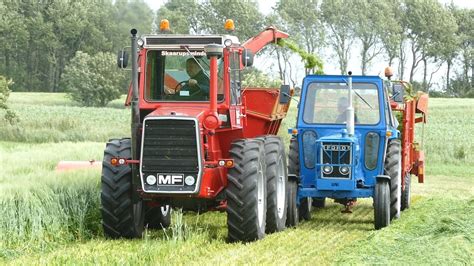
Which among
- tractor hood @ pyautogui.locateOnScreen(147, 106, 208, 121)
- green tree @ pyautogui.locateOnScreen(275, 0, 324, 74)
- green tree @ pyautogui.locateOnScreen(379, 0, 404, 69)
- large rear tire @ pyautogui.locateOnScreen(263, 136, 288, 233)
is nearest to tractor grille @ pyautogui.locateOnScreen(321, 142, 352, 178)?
large rear tire @ pyautogui.locateOnScreen(263, 136, 288, 233)

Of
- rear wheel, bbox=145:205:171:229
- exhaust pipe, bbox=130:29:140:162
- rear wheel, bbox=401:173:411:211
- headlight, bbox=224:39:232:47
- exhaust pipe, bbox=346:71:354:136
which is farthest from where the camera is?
rear wheel, bbox=401:173:411:211

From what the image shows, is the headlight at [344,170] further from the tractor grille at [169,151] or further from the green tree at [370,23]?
the green tree at [370,23]

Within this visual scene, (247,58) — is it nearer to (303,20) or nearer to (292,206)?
(292,206)

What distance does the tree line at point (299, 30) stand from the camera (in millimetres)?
29047

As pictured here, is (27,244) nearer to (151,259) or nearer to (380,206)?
(151,259)

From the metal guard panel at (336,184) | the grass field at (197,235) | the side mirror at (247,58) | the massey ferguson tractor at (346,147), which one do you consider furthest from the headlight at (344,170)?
the side mirror at (247,58)

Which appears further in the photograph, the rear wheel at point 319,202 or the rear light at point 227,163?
the rear wheel at point 319,202

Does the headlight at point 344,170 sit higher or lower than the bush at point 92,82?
lower

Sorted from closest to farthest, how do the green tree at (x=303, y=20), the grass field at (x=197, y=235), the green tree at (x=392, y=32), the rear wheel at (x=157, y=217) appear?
1. the grass field at (x=197, y=235)
2. the rear wheel at (x=157, y=217)
3. the green tree at (x=303, y=20)
4. the green tree at (x=392, y=32)

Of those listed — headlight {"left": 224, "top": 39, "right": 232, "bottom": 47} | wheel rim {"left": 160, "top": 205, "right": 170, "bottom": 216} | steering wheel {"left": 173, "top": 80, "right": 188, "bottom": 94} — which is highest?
headlight {"left": 224, "top": 39, "right": 232, "bottom": 47}

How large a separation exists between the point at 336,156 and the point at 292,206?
0.94m

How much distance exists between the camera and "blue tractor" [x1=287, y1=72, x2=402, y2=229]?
41.8ft

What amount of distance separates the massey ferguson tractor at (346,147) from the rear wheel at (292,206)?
0.01m

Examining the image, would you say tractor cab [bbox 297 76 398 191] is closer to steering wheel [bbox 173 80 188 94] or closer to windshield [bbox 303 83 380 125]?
windshield [bbox 303 83 380 125]
